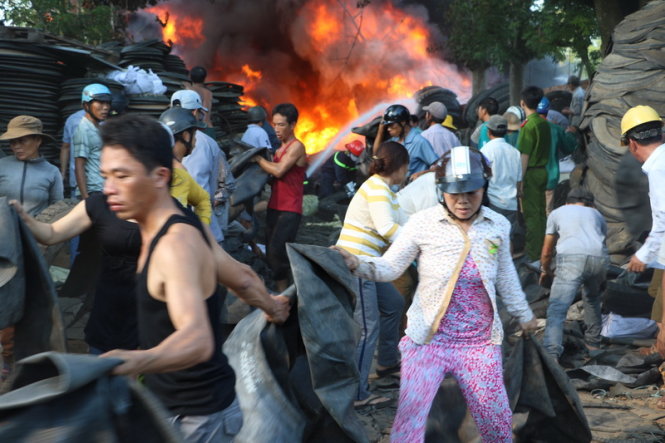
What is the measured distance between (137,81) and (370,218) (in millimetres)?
6896

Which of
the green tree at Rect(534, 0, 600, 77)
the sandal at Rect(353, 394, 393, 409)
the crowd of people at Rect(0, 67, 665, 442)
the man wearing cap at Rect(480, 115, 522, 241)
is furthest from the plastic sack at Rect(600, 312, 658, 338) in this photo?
the green tree at Rect(534, 0, 600, 77)

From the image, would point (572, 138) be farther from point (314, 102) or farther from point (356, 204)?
point (314, 102)

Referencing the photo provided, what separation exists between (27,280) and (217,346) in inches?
59.1

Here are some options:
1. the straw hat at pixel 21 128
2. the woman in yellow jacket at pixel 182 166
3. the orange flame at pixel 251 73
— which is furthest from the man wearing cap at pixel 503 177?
the orange flame at pixel 251 73

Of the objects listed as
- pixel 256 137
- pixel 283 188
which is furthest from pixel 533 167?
pixel 283 188

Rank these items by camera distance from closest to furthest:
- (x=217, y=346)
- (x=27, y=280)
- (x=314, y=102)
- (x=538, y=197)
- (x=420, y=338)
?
(x=217, y=346) → (x=27, y=280) → (x=420, y=338) → (x=538, y=197) → (x=314, y=102)

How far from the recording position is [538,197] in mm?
11086

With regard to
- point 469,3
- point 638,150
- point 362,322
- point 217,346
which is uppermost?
point 469,3

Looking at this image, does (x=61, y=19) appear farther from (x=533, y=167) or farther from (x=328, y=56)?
(x=328, y=56)

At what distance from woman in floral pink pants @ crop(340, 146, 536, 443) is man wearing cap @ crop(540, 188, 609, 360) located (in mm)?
3415

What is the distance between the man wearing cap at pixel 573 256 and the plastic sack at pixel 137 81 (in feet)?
20.8

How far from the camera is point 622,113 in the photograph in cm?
1170

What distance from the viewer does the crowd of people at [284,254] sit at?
2.81 m

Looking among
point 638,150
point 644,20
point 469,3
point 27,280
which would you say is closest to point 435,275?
point 27,280
